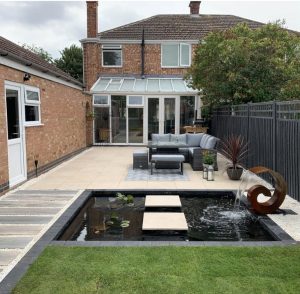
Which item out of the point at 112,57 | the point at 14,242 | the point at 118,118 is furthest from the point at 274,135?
the point at 112,57

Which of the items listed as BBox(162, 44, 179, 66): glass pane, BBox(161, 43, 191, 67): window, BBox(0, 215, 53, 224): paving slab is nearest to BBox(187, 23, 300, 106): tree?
BBox(161, 43, 191, 67): window

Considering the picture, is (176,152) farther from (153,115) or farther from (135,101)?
(135,101)

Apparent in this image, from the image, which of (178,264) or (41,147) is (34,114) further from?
(178,264)

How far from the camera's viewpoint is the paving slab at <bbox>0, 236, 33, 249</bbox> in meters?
4.57

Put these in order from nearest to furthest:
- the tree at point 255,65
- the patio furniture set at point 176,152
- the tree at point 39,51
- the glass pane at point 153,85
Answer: the patio furniture set at point 176,152, the tree at point 255,65, the glass pane at point 153,85, the tree at point 39,51

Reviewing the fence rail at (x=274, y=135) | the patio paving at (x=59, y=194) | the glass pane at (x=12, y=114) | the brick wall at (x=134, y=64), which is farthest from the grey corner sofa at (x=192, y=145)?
the brick wall at (x=134, y=64)

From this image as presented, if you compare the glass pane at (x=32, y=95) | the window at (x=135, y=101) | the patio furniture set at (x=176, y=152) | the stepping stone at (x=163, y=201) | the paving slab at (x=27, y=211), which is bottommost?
the paving slab at (x=27, y=211)

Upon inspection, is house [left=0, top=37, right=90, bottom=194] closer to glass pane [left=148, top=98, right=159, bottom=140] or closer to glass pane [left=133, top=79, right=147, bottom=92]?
glass pane [left=133, top=79, right=147, bottom=92]

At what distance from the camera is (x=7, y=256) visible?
167 inches

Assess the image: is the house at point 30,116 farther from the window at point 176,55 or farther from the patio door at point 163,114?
the window at point 176,55

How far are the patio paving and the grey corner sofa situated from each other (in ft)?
1.23

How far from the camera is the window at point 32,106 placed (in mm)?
9227

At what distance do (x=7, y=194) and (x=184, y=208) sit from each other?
3.82 m

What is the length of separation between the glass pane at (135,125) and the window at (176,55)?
3717 mm
